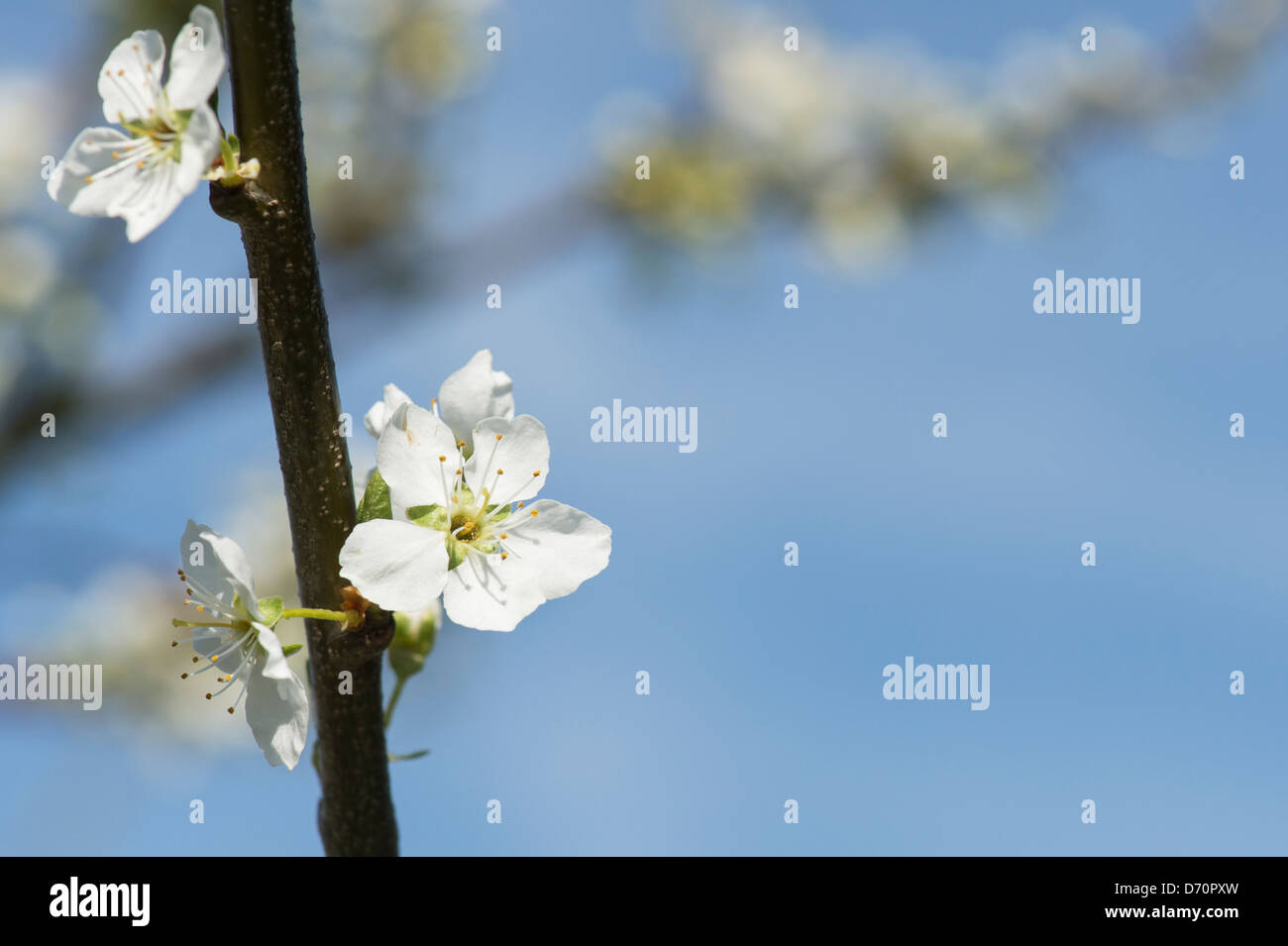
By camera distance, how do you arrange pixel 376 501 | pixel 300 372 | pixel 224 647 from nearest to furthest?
pixel 300 372
pixel 376 501
pixel 224 647

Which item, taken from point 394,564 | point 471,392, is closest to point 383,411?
point 471,392

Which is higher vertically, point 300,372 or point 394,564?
point 300,372

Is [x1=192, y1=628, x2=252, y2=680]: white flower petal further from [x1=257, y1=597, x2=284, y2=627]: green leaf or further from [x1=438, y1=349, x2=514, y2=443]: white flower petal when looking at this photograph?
[x1=438, y1=349, x2=514, y2=443]: white flower petal

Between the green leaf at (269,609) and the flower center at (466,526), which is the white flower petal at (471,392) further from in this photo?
the green leaf at (269,609)

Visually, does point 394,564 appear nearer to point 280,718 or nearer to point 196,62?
point 280,718

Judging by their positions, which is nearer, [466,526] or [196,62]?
[196,62]

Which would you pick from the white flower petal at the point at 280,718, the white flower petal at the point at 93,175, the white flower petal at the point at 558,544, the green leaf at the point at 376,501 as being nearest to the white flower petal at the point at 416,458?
the green leaf at the point at 376,501

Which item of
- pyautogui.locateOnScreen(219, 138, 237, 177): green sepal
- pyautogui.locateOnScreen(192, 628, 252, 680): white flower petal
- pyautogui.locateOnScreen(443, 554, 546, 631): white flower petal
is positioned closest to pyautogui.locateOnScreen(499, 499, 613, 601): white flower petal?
pyautogui.locateOnScreen(443, 554, 546, 631): white flower petal
